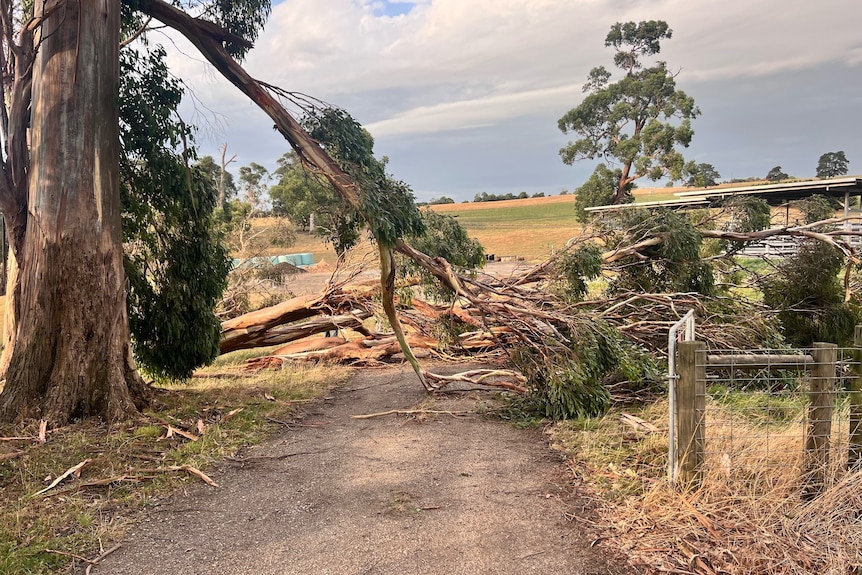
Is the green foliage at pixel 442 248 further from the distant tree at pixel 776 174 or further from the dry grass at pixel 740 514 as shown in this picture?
the distant tree at pixel 776 174

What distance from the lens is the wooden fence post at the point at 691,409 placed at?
3754mm

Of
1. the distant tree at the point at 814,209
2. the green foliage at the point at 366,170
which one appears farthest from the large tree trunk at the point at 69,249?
the distant tree at the point at 814,209

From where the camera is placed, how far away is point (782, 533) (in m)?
3.39

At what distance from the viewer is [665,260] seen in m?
9.62

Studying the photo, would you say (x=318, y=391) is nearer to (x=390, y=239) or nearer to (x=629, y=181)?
(x=390, y=239)

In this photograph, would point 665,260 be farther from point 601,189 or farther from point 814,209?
point 601,189

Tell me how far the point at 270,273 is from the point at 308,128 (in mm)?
9908

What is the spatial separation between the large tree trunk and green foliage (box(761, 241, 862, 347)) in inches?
363

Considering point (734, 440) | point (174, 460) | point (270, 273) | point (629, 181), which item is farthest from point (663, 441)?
point (629, 181)

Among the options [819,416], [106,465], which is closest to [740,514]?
[819,416]

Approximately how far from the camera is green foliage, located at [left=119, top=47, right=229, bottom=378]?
276 inches

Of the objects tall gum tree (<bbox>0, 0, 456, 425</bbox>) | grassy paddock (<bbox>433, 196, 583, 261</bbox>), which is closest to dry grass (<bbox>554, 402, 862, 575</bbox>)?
tall gum tree (<bbox>0, 0, 456, 425</bbox>)

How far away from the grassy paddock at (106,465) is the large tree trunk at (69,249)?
1.34 feet

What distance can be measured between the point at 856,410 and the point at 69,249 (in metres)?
6.73
